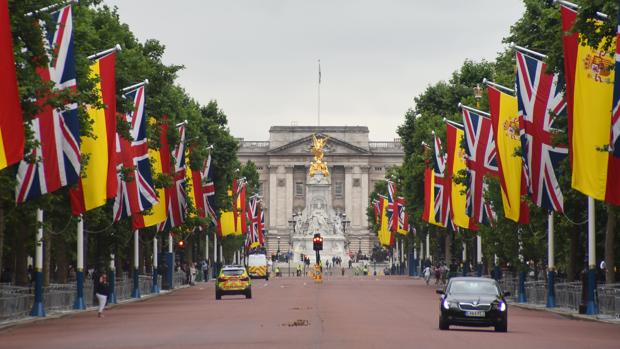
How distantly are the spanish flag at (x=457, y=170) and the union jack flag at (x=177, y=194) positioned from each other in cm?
1331

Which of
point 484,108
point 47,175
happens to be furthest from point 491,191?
point 47,175

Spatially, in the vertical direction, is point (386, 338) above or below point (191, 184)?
below

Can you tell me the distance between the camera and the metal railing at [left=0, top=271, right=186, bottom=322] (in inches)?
1977

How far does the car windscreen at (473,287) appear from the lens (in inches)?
1603

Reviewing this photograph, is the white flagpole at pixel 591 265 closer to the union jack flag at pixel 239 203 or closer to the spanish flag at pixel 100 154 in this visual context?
the spanish flag at pixel 100 154

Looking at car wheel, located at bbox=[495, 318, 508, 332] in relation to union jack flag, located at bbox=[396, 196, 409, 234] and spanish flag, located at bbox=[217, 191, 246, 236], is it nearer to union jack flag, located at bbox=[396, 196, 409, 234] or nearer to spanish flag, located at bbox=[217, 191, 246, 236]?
union jack flag, located at bbox=[396, 196, 409, 234]

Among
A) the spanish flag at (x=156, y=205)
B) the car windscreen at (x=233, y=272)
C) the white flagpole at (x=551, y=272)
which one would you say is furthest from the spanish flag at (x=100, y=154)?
the car windscreen at (x=233, y=272)

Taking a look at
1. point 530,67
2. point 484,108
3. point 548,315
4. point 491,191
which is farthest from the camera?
point 484,108

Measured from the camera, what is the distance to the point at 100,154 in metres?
50.5

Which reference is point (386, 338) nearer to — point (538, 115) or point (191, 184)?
point (538, 115)

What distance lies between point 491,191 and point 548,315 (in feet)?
51.3

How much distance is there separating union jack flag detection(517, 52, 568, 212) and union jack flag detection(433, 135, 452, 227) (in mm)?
28317

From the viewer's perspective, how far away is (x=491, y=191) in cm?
7131

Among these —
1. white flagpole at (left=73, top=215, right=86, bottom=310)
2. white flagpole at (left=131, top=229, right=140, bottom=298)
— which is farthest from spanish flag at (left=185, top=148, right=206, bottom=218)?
white flagpole at (left=73, top=215, right=86, bottom=310)
